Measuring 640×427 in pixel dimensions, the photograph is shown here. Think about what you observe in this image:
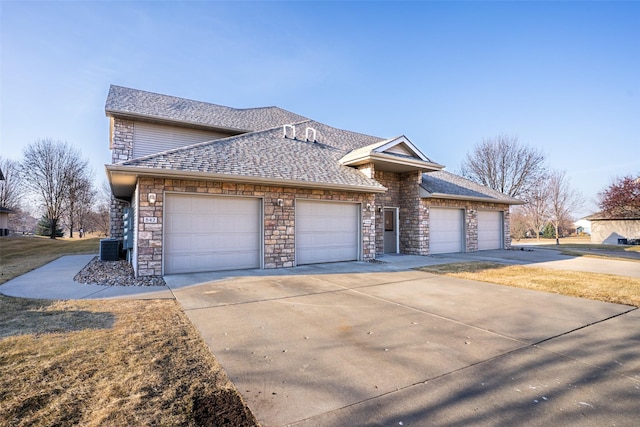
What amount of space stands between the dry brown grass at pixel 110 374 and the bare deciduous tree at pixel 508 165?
3354 centimetres

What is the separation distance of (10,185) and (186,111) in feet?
99.2

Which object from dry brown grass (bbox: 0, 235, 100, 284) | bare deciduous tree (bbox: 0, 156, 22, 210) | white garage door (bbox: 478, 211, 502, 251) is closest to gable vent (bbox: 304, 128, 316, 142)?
white garage door (bbox: 478, 211, 502, 251)

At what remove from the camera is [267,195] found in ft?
30.1

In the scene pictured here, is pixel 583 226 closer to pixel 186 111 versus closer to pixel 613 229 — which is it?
pixel 613 229

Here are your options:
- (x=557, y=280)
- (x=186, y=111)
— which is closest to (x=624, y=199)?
(x=557, y=280)

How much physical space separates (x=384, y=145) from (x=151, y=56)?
30.4 feet

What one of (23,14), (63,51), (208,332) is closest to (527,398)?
(208,332)

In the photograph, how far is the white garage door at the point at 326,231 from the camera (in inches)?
395

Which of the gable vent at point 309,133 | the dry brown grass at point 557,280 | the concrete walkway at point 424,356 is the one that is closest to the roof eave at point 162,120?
the gable vent at point 309,133

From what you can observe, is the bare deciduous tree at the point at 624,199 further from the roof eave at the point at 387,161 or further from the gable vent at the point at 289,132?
the gable vent at the point at 289,132

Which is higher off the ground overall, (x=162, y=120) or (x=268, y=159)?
(x=162, y=120)

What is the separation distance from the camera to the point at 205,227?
8.51 meters

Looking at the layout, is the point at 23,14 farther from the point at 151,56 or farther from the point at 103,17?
the point at 151,56

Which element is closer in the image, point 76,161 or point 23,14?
point 23,14
